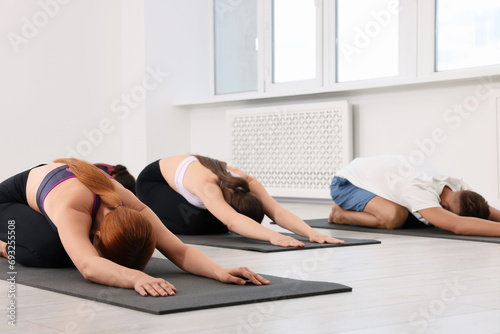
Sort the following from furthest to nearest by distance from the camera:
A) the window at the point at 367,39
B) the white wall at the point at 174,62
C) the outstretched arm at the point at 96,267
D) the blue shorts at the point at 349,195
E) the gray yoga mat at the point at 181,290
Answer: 1. the white wall at the point at 174,62
2. the window at the point at 367,39
3. the blue shorts at the point at 349,195
4. the outstretched arm at the point at 96,267
5. the gray yoga mat at the point at 181,290

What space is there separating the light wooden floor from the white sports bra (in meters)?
0.87

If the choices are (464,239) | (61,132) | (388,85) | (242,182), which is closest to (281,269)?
(242,182)

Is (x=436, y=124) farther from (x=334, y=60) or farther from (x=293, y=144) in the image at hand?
(x=293, y=144)

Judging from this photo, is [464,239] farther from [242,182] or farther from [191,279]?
[191,279]

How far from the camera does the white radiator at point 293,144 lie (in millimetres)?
5777

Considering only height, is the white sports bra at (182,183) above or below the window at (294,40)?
below

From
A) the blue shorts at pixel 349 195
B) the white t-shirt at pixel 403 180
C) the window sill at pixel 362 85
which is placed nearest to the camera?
the white t-shirt at pixel 403 180

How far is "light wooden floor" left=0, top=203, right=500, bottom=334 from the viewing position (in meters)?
1.59

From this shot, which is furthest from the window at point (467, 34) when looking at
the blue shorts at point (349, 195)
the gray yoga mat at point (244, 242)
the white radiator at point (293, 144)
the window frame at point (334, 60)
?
Result: the gray yoga mat at point (244, 242)

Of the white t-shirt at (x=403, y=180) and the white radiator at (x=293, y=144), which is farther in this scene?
the white radiator at (x=293, y=144)

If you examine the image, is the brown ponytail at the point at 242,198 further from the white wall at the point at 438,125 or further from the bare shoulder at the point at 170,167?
the white wall at the point at 438,125

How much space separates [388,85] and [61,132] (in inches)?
119

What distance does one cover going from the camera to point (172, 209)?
366cm

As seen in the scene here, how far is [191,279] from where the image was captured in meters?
2.20
